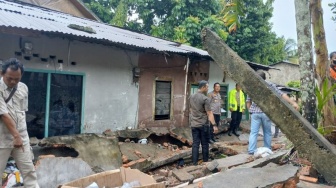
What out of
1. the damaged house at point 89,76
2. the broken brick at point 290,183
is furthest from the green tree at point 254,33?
the broken brick at point 290,183

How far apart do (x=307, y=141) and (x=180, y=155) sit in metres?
4.90

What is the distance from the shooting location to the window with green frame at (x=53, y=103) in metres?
6.36

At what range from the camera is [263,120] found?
5.81 meters

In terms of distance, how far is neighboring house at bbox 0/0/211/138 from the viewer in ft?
20.2

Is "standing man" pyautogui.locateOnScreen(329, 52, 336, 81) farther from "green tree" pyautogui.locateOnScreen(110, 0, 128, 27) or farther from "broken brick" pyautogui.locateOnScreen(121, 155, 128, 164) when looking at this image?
"green tree" pyautogui.locateOnScreen(110, 0, 128, 27)

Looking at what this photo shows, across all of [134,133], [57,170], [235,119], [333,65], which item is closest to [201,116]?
[134,133]

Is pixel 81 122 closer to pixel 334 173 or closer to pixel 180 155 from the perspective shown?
pixel 180 155

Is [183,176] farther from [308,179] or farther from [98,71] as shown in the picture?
[98,71]

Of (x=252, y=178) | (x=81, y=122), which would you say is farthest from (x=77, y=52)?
(x=252, y=178)

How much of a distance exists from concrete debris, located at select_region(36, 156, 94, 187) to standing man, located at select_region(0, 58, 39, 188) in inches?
23.8

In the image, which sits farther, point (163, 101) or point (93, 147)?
point (163, 101)

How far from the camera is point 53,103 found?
6.74 meters

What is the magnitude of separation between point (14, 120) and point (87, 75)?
13.0 ft

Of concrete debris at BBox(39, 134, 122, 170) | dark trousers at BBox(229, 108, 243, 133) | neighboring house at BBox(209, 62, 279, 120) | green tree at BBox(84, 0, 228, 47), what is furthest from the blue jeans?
green tree at BBox(84, 0, 228, 47)
